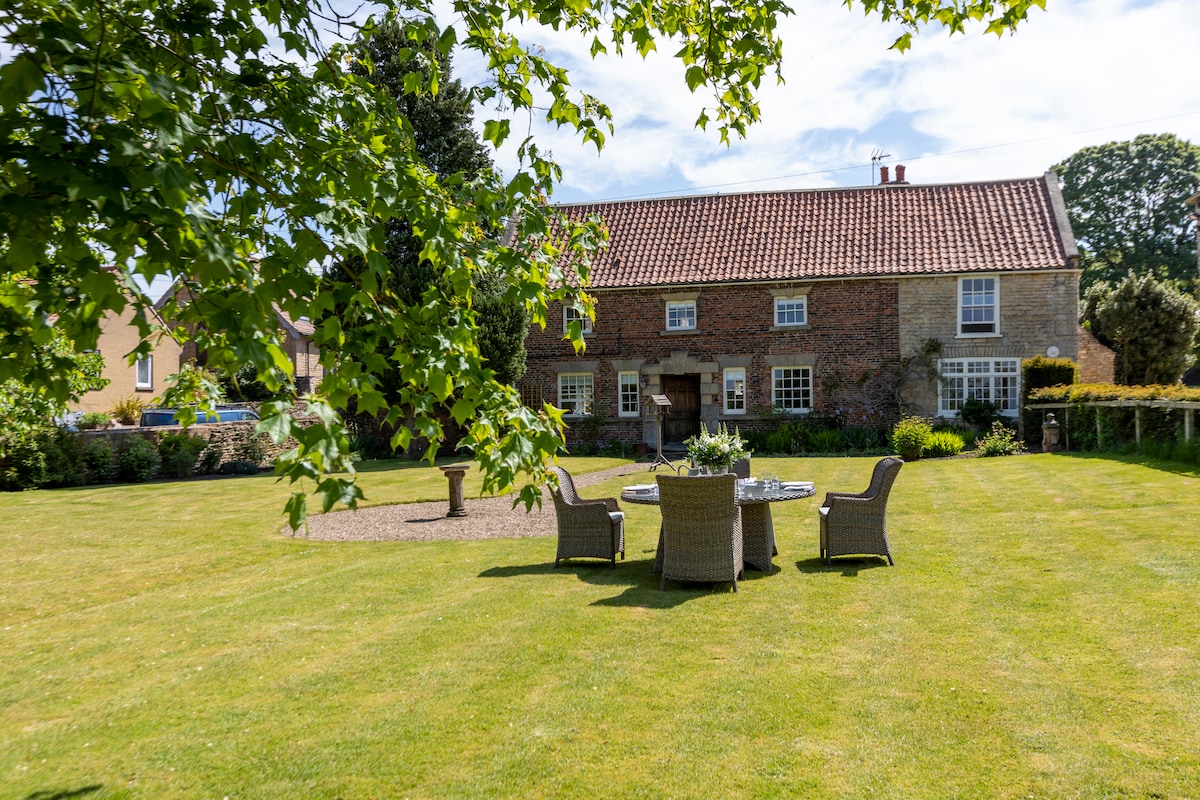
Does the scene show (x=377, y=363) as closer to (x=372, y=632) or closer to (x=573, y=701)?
(x=573, y=701)

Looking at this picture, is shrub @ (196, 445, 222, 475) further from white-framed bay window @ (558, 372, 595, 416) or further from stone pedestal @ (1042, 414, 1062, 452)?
stone pedestal @ (1042, 414, 1062, 452)

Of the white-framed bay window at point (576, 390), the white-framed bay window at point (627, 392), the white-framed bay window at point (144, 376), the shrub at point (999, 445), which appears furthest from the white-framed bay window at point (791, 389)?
the white-framed bay window at point (144, 376)

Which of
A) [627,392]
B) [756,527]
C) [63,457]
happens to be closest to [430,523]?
[756,527]

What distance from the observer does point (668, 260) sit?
26.6m

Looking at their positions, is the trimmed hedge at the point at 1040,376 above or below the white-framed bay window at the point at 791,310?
below

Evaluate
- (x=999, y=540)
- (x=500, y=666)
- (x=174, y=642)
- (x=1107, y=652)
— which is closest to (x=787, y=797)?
(x=500, y=666)

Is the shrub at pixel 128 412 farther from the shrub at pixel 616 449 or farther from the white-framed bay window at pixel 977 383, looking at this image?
the white-framed bay window at pixel 977 383

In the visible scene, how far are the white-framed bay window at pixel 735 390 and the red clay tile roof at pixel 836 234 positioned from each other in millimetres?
2700

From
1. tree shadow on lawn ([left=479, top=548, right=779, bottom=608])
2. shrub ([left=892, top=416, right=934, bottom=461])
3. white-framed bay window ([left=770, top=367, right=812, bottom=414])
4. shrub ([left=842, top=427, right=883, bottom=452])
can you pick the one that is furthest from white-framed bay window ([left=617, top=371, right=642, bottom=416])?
tree shadow on lawn ([left=479, top=548, right=779, bottom=608])

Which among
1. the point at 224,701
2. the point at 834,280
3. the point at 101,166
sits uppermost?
the point at 834,280

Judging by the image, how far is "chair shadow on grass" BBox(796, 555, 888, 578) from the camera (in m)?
8.91

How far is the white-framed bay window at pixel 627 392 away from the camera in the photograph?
25.8 metres

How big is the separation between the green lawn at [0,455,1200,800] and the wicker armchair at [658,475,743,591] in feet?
0.85

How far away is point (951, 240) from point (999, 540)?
56.1 feet
